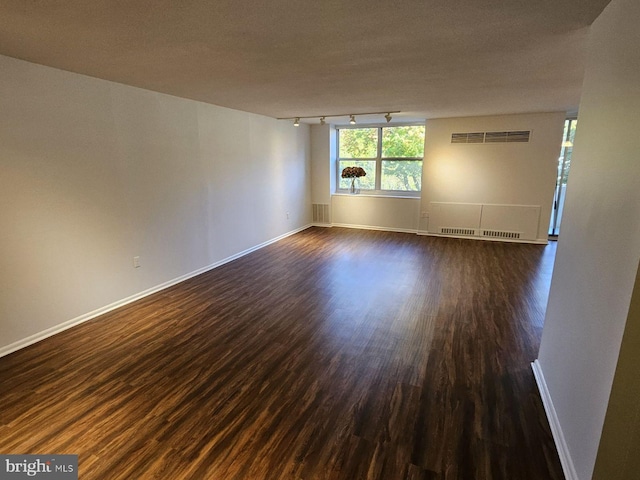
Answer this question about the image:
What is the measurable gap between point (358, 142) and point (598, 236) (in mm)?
6421

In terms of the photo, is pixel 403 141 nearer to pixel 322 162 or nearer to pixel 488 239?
pixel 322 162

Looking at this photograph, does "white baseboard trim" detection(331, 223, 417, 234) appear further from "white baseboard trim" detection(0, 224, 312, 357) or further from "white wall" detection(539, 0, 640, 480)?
"white wall" detection(539, 0, 640, 480)

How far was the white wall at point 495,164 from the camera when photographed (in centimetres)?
589

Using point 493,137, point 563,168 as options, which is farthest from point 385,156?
point 563,168

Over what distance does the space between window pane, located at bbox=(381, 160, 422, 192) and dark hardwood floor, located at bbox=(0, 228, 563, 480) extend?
11.7ft

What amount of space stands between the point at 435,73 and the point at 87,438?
3587mm

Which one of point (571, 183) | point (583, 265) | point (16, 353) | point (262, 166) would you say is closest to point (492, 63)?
point (571, 183)

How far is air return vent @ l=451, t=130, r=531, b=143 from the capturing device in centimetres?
597

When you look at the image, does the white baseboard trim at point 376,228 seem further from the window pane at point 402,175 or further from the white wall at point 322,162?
the window pane at point 402,175

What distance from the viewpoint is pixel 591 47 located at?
1916 mm

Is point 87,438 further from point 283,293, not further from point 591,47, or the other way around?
point 591,47

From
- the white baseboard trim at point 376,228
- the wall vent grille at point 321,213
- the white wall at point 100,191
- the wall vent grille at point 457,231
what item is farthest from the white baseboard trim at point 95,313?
the wall vent grille at point 457,231

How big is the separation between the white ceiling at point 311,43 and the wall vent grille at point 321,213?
4216 mm

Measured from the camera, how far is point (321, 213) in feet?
26.1
